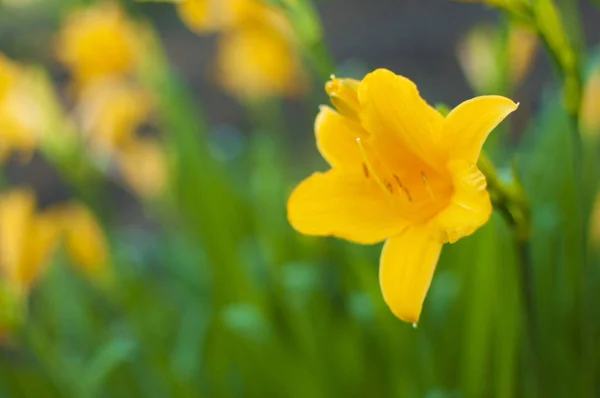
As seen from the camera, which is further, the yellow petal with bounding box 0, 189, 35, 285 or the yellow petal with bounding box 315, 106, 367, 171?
the yellow petal with bounding box 0, 189, 35, 285

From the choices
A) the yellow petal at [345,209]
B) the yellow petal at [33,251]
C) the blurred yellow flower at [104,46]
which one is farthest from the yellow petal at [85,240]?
the yellow petal at [345,209]

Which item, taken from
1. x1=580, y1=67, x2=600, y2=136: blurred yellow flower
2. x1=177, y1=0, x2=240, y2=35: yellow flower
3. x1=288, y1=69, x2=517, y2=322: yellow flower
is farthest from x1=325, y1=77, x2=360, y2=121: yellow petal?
x1=580, y1=67, x2=600, y2=136: blurred yellow flower

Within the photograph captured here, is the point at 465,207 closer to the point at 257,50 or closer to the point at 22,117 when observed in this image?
the point at 22,117

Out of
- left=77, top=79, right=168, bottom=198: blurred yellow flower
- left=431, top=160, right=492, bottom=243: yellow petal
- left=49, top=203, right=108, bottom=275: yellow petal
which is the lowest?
left=49, top=203, right=108, bottom=275: yellow petal

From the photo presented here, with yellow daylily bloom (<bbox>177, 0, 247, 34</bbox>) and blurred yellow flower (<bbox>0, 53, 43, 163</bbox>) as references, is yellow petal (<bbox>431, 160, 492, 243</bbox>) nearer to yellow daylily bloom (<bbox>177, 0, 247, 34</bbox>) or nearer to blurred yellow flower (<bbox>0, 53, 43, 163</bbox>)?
yellow daylily bloom (<bbox>177, 0, 247, 34</bbox>)

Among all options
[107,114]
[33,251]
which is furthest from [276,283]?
[107,114]

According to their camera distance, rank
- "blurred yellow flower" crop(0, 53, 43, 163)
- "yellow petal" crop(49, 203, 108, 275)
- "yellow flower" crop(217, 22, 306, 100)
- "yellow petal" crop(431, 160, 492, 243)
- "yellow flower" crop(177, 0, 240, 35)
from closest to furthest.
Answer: "yellow petal" crop(431, 160, 492, 243) → "yellow flower" crop(177, 0, 240, 35) → "blurred yellow flower" crop(0, 53, 43, 163) → "yellow petal" crop(49, 203, 108, 275) → "yellow flower" crop(217, 22, 306, 100)

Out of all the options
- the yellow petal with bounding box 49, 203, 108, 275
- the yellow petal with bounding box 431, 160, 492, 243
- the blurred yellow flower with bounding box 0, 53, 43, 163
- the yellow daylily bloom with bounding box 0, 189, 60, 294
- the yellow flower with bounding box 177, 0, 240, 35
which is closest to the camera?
the yellow petal with bounding box 431, 160, 492, 243
